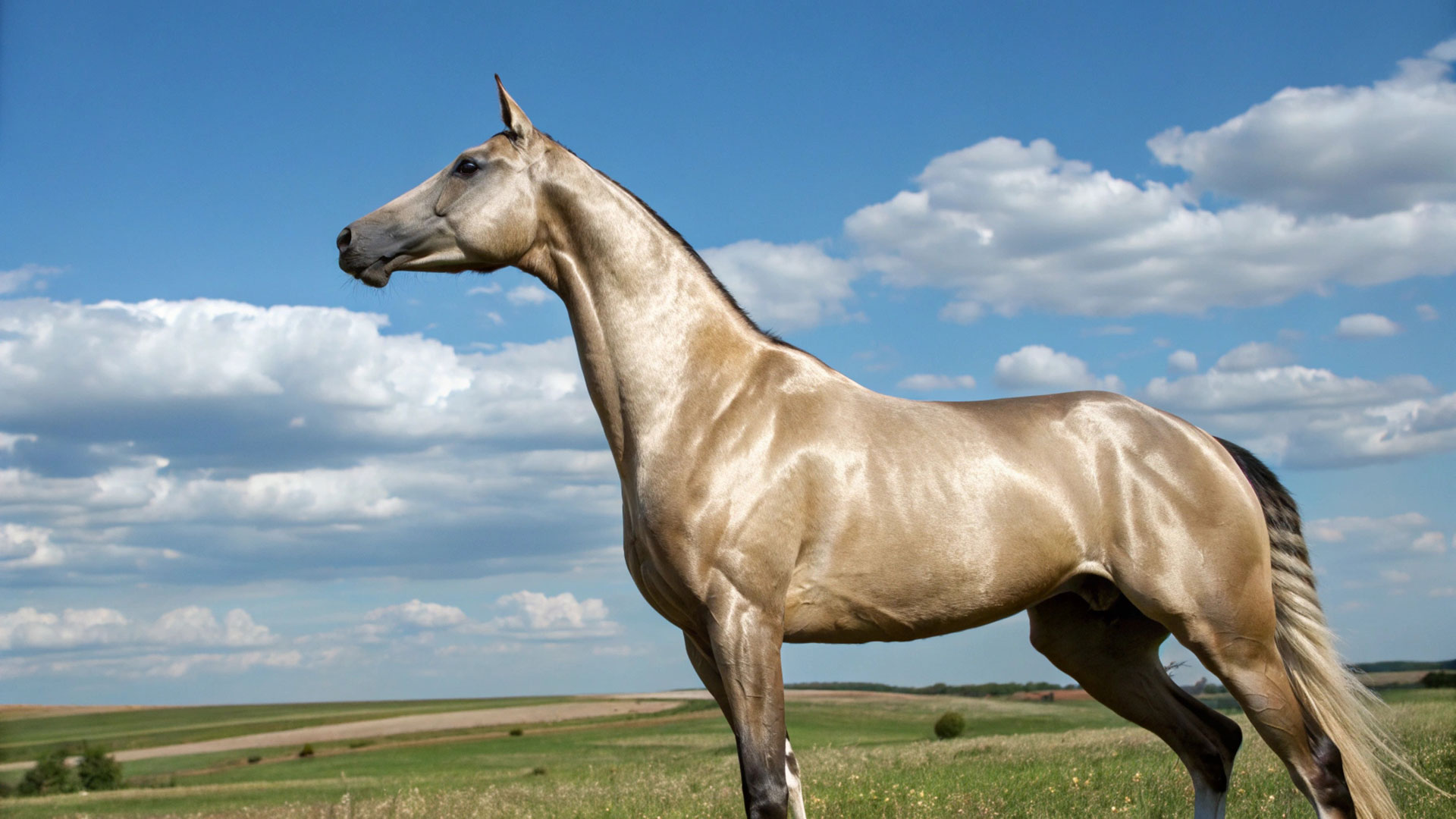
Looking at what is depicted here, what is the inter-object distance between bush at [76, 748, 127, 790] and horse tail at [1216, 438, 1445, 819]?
3435cm

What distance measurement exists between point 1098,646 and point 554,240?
378cm

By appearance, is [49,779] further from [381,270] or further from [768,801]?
[768,801]

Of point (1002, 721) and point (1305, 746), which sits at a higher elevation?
point (1305, 746)

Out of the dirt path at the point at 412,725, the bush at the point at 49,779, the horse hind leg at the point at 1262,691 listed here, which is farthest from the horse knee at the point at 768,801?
the dirt path at the point at 412,725

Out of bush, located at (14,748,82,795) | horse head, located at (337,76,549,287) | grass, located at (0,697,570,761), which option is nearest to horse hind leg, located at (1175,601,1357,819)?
horse head, located at (337,76,549,287)

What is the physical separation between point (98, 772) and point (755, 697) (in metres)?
35.1

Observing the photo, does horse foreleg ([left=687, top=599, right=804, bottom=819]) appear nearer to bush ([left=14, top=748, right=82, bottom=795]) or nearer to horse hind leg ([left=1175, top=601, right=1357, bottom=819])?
horse hind leg ([left=1175, top=601, right=1357, bottom=819])

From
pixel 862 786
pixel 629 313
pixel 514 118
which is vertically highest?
pixel 514 118

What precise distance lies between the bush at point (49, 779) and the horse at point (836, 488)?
33561 millimetres

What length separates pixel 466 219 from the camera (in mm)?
4508

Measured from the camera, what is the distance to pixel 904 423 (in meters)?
4.59

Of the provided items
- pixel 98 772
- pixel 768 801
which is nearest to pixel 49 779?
pixel 98 772

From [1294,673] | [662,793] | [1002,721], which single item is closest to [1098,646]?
[1294,673]

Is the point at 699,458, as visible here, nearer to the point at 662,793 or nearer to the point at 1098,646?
the point at 1098,646
